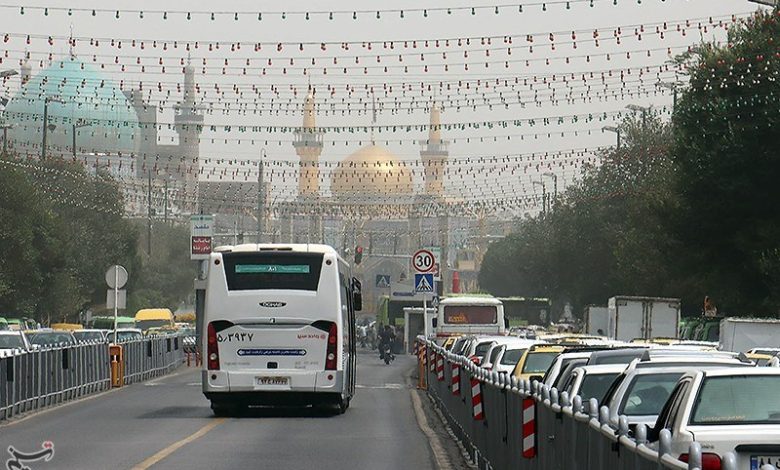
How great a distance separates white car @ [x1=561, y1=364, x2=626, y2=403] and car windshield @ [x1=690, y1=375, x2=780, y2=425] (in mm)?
4553

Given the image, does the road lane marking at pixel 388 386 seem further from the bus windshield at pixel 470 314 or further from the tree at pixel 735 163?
the bus windshield at pixel 470 314

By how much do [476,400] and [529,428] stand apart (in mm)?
5915

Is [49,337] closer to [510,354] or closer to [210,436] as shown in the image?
[510,354]

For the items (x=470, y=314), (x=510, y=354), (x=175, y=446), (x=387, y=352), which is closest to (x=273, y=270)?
(x=510, y=354)

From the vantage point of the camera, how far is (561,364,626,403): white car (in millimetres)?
16531

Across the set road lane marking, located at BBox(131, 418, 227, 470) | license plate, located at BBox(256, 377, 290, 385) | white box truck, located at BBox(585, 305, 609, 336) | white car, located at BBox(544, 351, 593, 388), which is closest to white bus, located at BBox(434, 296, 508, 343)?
white box truck, located at BBox(585, 305, 609, 336)

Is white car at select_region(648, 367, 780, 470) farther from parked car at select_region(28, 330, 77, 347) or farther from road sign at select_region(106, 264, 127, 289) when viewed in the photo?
parked car at select_region(28, 330, 77, 347)

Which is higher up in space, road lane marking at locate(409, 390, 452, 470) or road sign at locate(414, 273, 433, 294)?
road sign at locate(414, 273, 433, 294)

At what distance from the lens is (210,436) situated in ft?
78.5

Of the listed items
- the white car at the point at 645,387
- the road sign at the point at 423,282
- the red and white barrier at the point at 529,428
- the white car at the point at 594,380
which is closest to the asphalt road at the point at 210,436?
the white car at the point at 594,380

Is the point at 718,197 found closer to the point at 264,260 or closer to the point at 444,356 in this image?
the point at 444,356

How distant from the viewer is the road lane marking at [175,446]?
18.7 meters

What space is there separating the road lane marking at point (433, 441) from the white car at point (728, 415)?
7470mm

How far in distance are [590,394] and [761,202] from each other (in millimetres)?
31499
